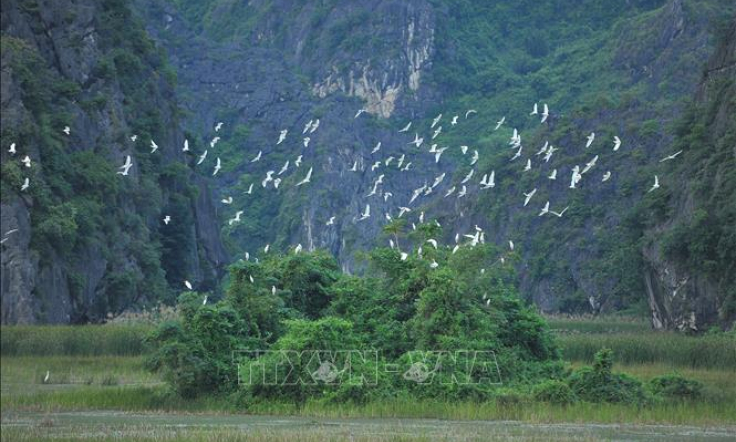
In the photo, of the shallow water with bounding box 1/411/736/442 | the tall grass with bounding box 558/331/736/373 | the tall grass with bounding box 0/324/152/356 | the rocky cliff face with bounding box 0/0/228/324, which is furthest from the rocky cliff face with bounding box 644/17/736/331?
the shallow water with bounding box 1/411/736/442

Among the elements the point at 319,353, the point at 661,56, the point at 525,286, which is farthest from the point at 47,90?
the point at 661,56

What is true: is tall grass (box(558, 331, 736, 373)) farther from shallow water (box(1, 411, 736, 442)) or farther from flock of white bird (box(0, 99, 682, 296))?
flock of white bird (box(0, 99, 682, 296))

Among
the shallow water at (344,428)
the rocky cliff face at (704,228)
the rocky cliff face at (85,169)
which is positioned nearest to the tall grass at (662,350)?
the rocky cliff face at (704,228)

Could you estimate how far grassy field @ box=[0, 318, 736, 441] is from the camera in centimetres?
2988

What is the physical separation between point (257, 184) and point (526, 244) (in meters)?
52.8

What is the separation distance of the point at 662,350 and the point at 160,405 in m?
21.6

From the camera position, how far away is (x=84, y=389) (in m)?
37.5

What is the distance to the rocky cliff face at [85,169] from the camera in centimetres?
6819

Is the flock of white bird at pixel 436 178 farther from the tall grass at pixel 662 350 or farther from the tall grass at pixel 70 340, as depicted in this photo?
the tall grass at pixel 70 340

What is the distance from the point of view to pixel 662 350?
51812mm

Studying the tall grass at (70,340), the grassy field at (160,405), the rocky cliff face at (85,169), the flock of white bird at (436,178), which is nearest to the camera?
the tall grass at (70,340)

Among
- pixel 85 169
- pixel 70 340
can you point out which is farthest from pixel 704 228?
pixel 70 340

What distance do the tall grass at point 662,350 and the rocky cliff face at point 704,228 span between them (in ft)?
45.4

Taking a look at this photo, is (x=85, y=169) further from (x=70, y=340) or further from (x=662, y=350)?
(x=70, y=340)
